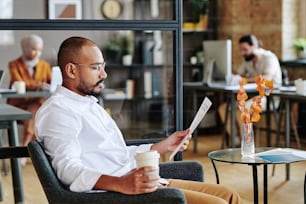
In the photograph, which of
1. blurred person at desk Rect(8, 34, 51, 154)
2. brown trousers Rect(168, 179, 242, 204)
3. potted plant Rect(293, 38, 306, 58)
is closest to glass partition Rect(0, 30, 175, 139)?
blurred person at desk Rect(8, 34, 51, 154)

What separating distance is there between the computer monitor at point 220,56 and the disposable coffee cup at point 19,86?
6.21ft

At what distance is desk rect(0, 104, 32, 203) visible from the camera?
314 centimetres

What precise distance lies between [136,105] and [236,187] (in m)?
2.67

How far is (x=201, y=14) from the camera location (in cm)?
697

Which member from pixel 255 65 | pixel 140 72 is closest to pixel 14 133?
pixel 255 65

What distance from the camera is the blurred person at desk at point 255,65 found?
5586mm

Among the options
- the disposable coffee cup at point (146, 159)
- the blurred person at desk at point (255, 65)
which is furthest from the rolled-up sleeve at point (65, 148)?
the blurred person at desk at point (255, 65)

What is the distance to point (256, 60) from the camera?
5887 mm

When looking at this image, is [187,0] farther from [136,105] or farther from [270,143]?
[270,143]

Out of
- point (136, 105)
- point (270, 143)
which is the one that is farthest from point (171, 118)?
point (136, 105)

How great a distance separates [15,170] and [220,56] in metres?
2.97

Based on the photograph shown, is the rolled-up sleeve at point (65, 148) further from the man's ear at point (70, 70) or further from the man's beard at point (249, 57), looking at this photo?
the man's beard at point (249, 57)

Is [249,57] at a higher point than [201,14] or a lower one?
lower

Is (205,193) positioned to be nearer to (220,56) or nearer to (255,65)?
(220,56)
